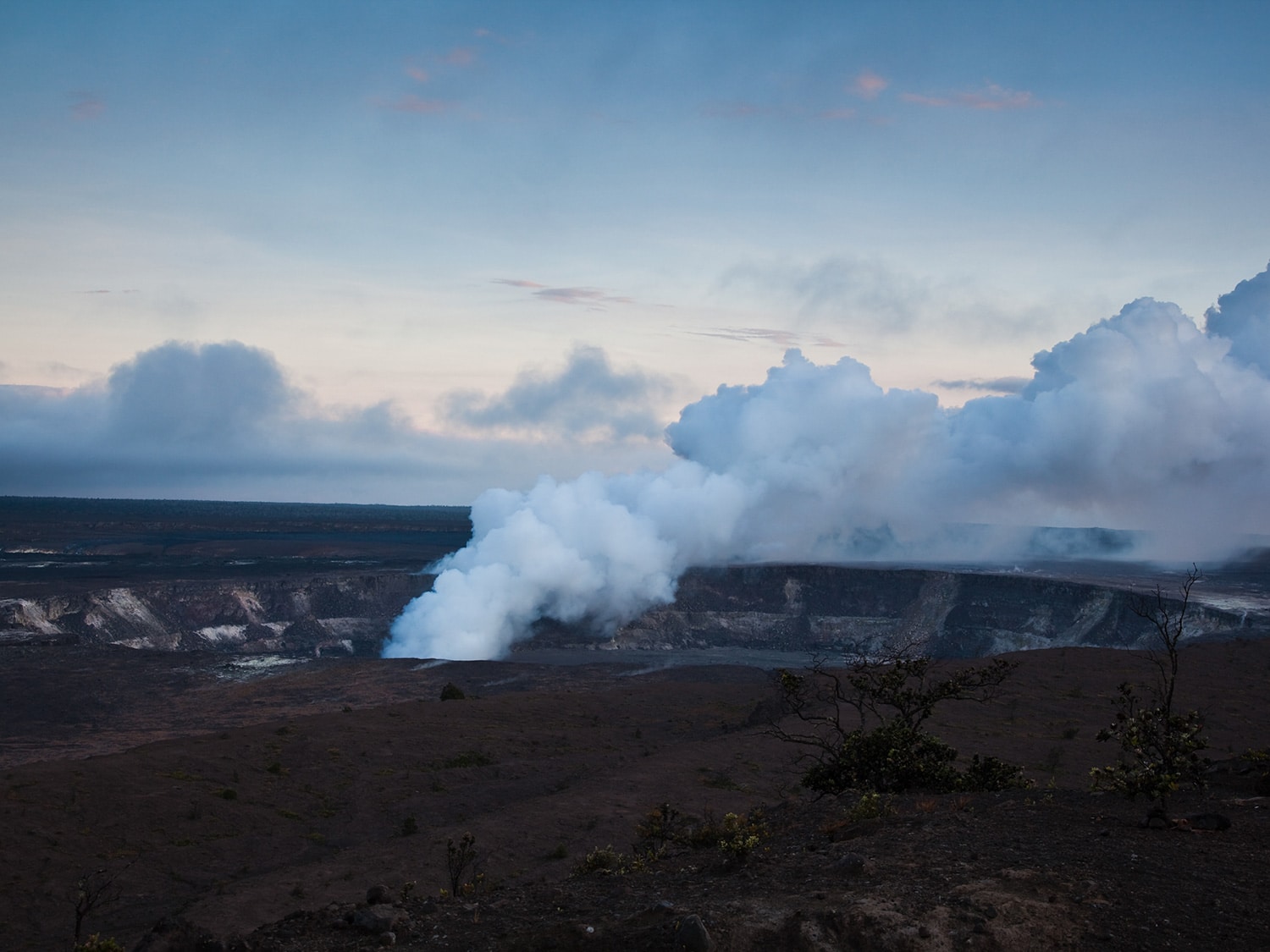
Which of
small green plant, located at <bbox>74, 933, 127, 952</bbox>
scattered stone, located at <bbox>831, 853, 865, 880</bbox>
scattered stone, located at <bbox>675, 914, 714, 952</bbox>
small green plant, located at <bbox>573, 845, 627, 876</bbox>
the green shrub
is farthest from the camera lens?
the green shrub

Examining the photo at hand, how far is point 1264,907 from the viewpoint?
8.66 m

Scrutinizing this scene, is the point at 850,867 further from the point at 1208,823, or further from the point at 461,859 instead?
the point at 461,859

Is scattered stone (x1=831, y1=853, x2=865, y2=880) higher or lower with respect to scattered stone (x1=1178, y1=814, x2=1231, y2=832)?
lower

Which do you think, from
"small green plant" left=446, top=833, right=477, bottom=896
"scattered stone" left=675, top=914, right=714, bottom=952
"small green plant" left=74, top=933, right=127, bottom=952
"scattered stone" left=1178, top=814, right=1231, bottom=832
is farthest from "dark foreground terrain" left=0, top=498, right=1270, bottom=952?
"small green plant" left=74, top=933, right=127, bottom=952

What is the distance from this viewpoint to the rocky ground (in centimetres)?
895

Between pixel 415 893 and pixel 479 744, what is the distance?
15.3 meters

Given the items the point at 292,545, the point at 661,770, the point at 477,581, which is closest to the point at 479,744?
the point at 661,770

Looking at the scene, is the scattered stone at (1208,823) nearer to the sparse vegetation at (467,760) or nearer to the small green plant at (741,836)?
the small green plant at (741,836)

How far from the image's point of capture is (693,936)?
840 cm

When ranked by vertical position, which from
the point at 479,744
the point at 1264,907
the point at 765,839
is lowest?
the point at 479,744

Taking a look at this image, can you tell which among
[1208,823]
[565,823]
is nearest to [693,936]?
[1208,823]

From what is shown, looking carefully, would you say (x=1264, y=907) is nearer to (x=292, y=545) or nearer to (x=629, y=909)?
(x=629, y=909)

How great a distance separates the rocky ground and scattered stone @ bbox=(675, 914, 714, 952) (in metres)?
0.03

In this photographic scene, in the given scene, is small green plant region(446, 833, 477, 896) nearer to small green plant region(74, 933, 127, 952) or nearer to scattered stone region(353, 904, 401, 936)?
scattered stone region(353, 904, 401, 936)
